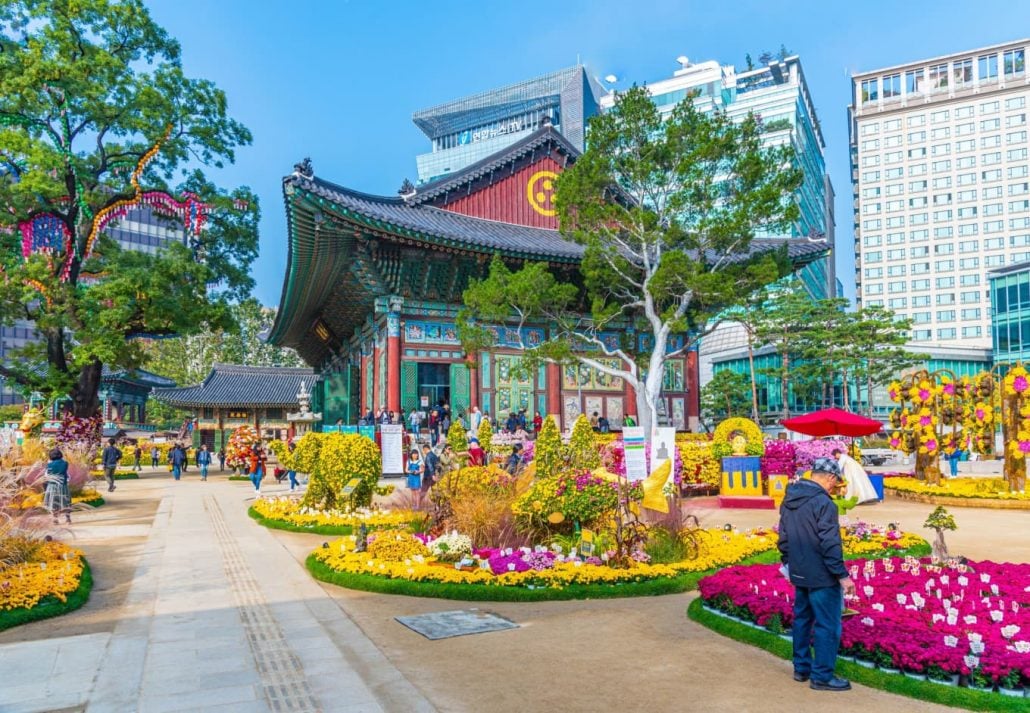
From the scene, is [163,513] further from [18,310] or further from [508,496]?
[18,310]

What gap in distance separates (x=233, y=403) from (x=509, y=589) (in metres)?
46.3

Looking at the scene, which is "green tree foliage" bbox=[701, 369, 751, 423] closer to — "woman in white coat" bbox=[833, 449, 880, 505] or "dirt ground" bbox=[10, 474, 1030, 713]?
"woman in white coat" bbox=[833, 449, 880, 505]

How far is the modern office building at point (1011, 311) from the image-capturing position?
185 feet

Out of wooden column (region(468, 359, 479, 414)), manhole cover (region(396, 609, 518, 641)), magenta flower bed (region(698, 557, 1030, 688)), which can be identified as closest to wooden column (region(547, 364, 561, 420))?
wooden column (region(468, 359, 479, 414))

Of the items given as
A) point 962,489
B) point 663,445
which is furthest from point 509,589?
point 962,489

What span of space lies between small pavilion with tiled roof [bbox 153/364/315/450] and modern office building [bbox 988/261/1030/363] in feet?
177

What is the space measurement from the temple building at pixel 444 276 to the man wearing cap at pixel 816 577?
17637 mm

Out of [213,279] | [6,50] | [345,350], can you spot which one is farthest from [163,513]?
[6,50]

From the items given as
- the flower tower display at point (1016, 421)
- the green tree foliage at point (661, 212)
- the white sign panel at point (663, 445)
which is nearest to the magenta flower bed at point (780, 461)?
the green tree foliage at point (661, 212)

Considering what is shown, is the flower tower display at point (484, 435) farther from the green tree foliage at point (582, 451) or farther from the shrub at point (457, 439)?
the green tree foliage at point (582, 451)

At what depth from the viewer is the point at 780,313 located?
43375 millimetres

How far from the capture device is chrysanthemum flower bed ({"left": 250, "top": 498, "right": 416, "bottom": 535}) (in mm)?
13398

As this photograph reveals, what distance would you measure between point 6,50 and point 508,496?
28.8 m

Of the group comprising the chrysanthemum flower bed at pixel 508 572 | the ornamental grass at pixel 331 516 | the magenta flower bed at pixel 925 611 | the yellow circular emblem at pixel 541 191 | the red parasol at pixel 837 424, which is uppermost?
the yellow circular emblem at pixel 541 191
